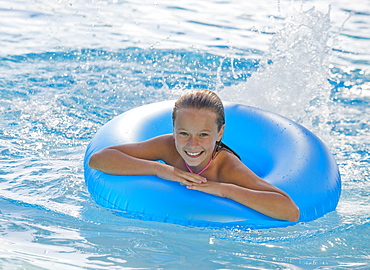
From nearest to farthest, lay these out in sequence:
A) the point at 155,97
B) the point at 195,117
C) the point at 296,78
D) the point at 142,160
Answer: the point at 195,117 < the point at 142,160 < the point at 296,78 < the point at 155,97

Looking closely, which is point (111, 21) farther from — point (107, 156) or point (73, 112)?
point (107, 156)

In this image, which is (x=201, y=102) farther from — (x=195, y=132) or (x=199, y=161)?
(x=199, y=161)

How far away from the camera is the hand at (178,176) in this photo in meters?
3.38

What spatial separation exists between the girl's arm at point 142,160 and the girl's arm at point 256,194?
0.11 metres

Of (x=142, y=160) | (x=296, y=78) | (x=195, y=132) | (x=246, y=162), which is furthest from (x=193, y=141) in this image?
(x=296, y=78)

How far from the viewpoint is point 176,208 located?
332 cm

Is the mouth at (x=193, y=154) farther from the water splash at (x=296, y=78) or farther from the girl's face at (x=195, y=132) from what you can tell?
the water splash at (x=296, y=78)

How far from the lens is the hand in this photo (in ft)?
11.1

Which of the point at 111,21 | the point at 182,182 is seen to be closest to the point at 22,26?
the point at 111,21

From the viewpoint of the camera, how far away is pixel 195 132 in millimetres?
3242

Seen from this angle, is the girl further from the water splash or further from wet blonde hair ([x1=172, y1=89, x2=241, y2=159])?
the water splash

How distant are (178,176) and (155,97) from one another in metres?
3.12

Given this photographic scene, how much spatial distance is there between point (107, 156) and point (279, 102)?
2.81m

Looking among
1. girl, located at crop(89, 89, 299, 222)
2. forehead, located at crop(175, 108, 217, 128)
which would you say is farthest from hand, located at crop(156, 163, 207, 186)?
forehead, located at crop(175, 108, 217, 128)
